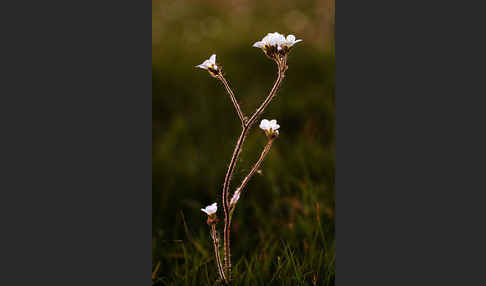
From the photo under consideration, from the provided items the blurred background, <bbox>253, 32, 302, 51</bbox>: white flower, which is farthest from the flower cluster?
the blurred background

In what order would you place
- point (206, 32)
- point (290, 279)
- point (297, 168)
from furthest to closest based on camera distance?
point (206, 32) < point (297, 168) < point (290, 279)

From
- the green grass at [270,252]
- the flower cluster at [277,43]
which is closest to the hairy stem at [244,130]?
the flower cluster at [277,43]

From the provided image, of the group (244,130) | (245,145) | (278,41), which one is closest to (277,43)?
(278,41)

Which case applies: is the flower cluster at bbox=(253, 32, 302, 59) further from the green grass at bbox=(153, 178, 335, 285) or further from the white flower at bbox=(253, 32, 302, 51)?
the green grass at bbox=(153, 178, 335, 285)

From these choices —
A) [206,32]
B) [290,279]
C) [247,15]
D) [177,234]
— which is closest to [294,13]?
[247,15]

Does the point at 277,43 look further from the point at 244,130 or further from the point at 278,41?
the point at 244,130

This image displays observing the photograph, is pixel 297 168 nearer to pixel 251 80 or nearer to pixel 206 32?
pixel 251 80

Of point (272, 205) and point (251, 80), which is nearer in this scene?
point (272, 205)

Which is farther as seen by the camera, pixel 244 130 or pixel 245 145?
pixel 245 145
